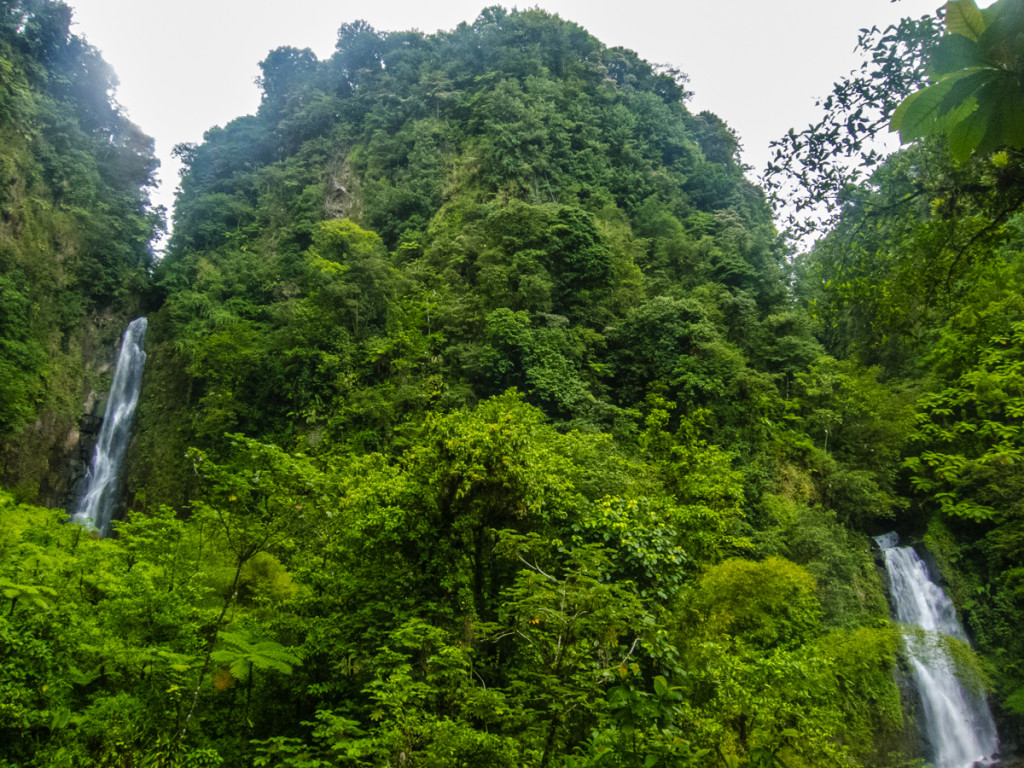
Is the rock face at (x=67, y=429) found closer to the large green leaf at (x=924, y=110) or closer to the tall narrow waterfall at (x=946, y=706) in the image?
the large green leaf at (x=924, y=110)

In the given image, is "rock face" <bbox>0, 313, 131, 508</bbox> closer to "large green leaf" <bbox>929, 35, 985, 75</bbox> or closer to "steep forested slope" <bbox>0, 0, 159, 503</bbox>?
"steep forested slope" <bbox>0, 0, 159, 503</bbox>

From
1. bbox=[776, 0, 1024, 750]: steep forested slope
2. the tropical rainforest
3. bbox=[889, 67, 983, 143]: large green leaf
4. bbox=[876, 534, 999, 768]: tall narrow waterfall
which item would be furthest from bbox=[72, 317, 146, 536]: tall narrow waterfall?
bbox=[876, 534, 999, 768]: tall narrow waterfall

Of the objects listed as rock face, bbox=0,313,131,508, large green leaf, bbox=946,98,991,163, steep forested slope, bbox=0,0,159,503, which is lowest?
large green leaf, bbox=946,98,991,163

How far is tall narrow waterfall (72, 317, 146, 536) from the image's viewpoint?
1945 centimetres

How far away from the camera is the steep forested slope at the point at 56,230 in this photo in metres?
18.3

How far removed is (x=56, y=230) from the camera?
21484mm

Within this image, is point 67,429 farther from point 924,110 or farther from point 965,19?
point 965,19

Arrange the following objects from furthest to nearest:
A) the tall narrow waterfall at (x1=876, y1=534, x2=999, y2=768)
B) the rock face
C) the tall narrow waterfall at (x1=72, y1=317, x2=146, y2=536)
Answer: the tall narrow waterfall at (x1=72, y1=317, x2=146, y2=536) < the rock face < the tall narrow waterfall at (x1=876, y1=534, x2=999, y2=768)

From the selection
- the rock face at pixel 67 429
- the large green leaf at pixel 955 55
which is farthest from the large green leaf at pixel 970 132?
the rock face at pixel 67 429

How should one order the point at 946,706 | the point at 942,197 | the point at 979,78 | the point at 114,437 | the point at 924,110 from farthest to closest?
the point at 114,437
the point at 946,706
the point at 942,197
the point at 924,110
the point at 979,78

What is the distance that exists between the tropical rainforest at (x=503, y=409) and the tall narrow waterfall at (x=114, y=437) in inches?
25.8

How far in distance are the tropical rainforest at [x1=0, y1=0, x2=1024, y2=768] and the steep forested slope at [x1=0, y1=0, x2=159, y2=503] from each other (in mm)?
144

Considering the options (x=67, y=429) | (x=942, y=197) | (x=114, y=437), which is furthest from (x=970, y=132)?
(x=114, y=437)

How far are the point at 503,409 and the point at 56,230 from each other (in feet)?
73.9
